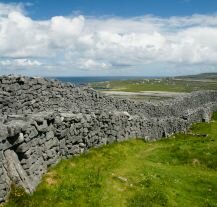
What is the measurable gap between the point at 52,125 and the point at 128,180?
475cm

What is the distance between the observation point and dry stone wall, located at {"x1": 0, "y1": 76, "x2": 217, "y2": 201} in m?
17.3

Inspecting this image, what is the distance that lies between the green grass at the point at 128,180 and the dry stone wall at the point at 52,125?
693mm

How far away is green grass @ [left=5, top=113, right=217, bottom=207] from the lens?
58.5 ft

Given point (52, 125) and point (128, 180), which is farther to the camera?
point (52, 125)

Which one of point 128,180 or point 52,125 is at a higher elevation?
point 52,125

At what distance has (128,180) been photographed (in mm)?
21219

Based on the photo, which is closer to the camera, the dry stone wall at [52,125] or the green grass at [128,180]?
the dry stone wall at [52,125]

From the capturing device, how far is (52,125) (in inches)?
850

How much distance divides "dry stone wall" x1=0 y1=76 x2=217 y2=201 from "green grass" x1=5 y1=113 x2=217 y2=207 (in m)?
0.69

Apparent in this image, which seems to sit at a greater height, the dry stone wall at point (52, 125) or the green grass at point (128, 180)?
the dry stone wall at point (52, 125)

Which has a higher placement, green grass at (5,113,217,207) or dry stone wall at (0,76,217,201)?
dry stone wall at (0,76,217,201)

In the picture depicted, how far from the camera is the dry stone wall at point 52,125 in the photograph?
56.7 ft

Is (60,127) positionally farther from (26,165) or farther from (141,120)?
(141,120)

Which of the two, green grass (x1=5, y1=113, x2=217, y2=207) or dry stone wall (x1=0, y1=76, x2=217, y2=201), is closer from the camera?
dry stone wall (x1=0, y1=76, x2=217, y2=201)
